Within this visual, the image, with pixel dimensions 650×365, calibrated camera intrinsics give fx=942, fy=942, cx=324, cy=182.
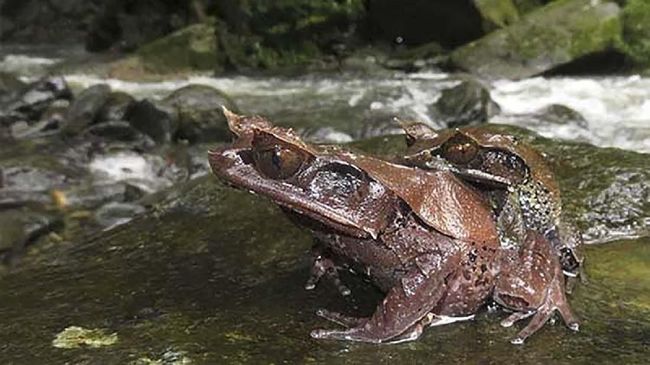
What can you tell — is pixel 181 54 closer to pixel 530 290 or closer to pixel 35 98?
pixel 35 98

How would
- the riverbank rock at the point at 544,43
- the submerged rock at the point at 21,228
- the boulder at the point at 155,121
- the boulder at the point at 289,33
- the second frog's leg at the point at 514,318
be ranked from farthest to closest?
the boulder at the point at 289,33
the riverbank rock at the point at 544,43
the boulder at the point at 155,121
the submerged rock at the point at 21,228
the second frog's leg at the point at 514,318

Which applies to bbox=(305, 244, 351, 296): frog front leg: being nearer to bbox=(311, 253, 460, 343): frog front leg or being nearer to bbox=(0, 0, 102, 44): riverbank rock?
bbox=(311, 253, 460, 343): frog front leg

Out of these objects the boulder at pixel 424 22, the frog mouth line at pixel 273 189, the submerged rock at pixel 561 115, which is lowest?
the submerged rock at pixel 561 115

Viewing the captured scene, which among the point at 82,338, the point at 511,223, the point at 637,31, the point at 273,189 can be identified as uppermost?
the point at 273,189

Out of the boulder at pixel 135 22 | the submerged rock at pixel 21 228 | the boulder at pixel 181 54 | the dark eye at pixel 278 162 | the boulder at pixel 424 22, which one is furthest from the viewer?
the boulder at pixel 135 22

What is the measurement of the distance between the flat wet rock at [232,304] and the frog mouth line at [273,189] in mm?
480

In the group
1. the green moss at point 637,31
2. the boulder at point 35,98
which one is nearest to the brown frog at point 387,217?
the boulder at point 35,98

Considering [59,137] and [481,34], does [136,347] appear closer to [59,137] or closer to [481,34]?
[59,137]

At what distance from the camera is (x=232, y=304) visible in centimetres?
405

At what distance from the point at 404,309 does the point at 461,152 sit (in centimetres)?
68

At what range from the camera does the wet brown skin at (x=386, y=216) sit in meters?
3.42

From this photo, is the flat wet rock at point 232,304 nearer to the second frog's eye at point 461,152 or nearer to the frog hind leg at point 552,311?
the frog hind leg at point 552,311

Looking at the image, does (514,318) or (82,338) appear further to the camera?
(82,338)

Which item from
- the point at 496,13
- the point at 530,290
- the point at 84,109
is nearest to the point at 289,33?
the point at 496,13
